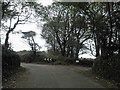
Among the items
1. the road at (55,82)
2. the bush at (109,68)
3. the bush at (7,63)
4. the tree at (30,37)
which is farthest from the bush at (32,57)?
the road at (55,82)

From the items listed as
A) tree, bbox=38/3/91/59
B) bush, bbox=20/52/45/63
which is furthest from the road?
bush, bbox=20/52/45/63

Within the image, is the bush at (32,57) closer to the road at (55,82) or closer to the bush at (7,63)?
the bush at (7,63)

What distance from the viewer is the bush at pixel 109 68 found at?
54.9ft

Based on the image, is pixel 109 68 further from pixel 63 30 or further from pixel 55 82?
pixel 63 30

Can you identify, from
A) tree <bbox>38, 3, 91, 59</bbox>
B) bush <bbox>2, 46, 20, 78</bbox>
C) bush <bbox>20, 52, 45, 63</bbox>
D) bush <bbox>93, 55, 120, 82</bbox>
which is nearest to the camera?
bush <bbox>2, 46, 20, 78</bbox>

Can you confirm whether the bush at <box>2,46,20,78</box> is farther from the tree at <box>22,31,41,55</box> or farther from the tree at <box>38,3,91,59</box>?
the tree at <box>22,31,41,55</box>

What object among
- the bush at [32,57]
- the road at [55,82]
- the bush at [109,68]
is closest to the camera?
the road at [55,82]

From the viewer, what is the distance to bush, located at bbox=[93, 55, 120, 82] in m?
16.7

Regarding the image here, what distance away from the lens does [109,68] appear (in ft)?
59.5

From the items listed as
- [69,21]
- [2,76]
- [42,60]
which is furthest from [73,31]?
[2,76]

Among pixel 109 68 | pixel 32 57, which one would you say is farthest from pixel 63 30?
pixel 109 68

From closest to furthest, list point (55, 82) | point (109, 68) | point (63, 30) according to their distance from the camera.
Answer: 1. point (55, 82)
2. point (109, 68)
3. point (63, 30)

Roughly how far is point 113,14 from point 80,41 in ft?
62.9

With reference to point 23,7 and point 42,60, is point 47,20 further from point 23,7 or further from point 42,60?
point 23,7
